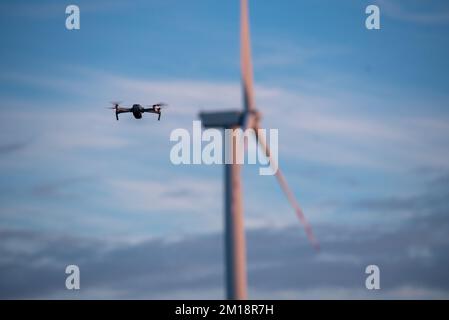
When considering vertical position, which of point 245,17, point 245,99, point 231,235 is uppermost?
point 245,17

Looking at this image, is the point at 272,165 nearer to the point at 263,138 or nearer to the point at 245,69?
the point at 263,138

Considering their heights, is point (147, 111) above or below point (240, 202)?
above

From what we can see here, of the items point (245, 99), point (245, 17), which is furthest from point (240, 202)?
point (245, 17)

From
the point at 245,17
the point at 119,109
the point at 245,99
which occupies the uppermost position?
the point at 119,109

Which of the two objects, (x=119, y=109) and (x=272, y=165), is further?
(x=119, y=109)

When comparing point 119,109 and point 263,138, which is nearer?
point 263,138
